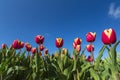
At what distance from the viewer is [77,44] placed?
7555 millimetres

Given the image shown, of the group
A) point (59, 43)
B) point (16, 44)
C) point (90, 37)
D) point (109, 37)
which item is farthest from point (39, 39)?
point (109, 37)

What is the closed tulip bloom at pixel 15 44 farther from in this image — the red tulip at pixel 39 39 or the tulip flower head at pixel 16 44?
the red tulip at pixel 39 39

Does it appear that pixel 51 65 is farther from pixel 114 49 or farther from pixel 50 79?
pixel 114 49

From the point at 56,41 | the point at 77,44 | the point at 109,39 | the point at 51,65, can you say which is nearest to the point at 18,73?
the point at 51,65

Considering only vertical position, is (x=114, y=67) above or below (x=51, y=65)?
below

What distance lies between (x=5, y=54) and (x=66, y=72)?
270cm

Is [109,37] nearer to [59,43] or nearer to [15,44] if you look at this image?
[59,43]

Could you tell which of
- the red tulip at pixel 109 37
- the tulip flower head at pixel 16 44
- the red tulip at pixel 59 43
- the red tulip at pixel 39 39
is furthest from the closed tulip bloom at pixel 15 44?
the red tulip at pixel 109 37

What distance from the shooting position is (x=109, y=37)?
14.7 ft

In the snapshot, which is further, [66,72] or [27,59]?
[27,59]

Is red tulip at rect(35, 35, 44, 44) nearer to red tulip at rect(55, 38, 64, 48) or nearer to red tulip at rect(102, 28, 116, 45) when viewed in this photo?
red tulip at rect(55, 38, 64, 48)

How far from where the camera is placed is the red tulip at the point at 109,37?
14.5 ft

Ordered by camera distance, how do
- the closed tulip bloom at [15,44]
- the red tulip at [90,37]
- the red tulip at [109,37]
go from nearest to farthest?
the red tulip at [109,37]
the red tulip at [90,37]
the closed tulip bloom at [15,44]

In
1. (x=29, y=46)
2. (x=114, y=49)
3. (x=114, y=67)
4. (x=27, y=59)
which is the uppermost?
(x=29, y=46)
